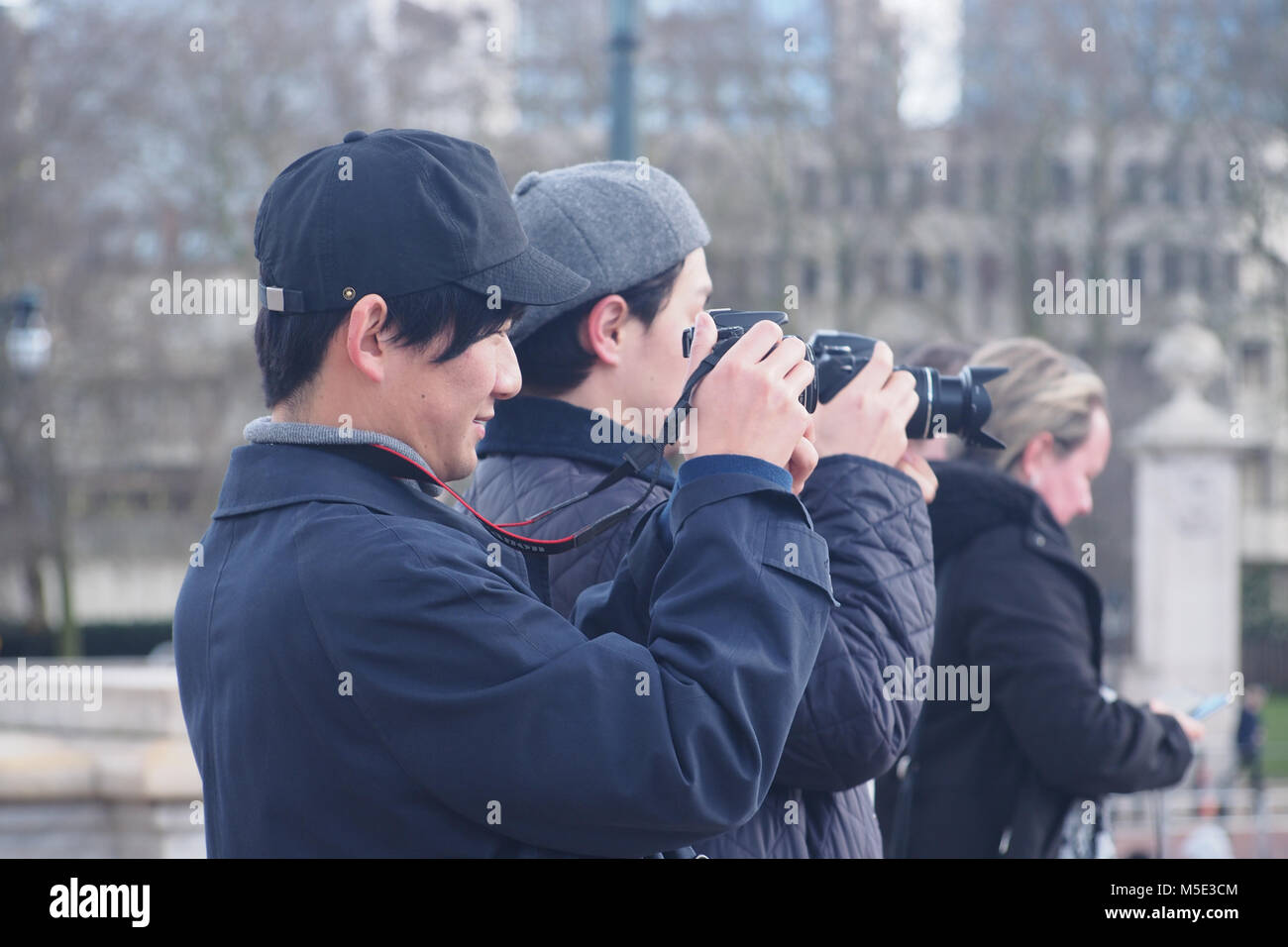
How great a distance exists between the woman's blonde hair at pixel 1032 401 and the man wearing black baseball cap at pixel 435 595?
1833 mm

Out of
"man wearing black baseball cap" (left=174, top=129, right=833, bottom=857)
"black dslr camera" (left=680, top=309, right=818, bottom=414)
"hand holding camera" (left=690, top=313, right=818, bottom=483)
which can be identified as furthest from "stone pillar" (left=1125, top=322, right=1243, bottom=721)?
"man wearing black baseball cap" (left=174, top=129, right=833, bottom=857)

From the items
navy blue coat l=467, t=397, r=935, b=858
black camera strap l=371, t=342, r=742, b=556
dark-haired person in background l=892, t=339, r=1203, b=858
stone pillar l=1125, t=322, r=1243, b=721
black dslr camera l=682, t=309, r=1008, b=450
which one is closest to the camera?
black camera strap l=371, t=342, r=742, b=556

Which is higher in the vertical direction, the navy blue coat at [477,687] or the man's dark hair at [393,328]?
the man's dark hair at [393,328]

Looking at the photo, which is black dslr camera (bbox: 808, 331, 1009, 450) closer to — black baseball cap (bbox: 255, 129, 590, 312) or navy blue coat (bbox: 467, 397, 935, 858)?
navy blue coat (bbox: 467, 397, 935, 858)

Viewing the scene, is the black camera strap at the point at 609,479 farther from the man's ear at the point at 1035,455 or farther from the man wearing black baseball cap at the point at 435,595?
the man's ear at the point at 1035,455

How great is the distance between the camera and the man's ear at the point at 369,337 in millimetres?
1608

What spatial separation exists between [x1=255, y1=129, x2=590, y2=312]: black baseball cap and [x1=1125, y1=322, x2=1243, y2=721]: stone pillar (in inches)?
537

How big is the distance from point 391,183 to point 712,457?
458mm

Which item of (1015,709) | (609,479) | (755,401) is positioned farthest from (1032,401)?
(755,401)

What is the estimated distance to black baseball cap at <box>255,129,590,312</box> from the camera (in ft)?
5.25

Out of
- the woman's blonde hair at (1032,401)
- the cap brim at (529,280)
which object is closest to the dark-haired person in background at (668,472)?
the cap brim at (529,280)

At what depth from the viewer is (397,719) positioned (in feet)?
4.81
